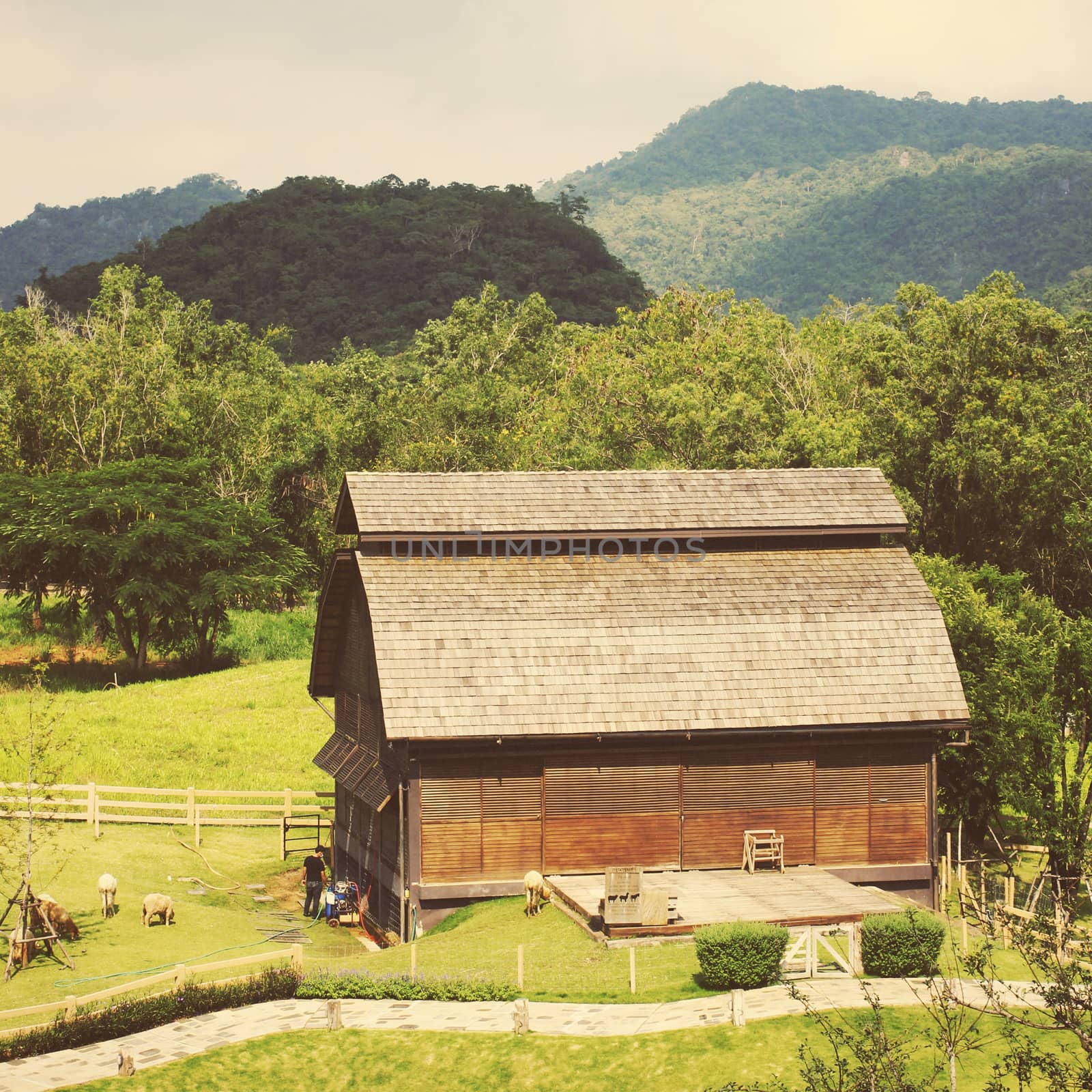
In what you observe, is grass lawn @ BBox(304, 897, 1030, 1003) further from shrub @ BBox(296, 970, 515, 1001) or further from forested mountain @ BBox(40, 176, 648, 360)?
forested mountain @ BBox(40, 176, 648, 360)

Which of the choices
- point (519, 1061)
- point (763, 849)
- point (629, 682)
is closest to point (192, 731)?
point (629, 682)

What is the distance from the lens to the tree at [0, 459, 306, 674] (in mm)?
59781

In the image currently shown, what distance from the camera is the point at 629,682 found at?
2925 centimetres

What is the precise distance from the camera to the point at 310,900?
32656 millimetres

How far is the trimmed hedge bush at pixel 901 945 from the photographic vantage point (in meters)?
21.4

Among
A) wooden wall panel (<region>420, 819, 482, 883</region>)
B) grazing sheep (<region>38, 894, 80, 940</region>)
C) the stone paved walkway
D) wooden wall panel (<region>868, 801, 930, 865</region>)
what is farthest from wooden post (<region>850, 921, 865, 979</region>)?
grazing sheep (<region>38, 894, 80, 940</region>)

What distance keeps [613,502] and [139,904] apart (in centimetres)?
1430

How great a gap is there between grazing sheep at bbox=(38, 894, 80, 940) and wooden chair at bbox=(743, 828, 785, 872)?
14.0 meters

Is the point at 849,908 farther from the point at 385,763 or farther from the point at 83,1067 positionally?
the point at 83,1067

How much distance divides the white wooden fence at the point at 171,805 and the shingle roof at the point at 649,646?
11.2 m

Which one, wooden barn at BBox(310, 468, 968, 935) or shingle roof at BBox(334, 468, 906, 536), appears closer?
wooden barn at BBox(310, 468, 968, 935)

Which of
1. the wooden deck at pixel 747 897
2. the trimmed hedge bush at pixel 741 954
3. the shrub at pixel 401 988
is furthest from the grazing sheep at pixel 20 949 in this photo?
the trimmed hedge bush at pixel 741 954

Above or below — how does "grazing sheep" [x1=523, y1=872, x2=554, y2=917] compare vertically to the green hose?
above

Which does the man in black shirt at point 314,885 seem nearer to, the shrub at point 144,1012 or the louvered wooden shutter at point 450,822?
the louvered wooden shutter at point 450,822
